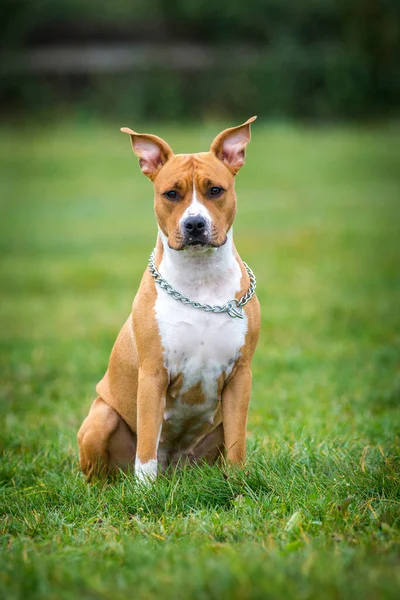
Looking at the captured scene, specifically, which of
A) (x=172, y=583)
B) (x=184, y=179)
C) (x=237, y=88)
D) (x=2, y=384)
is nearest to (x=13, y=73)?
(x=237, y=88)

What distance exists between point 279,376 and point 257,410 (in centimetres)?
107

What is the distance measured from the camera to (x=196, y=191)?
4086mm

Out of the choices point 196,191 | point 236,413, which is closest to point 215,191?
point 196,191

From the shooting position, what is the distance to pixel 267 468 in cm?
414

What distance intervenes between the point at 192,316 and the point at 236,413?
0.56 metres

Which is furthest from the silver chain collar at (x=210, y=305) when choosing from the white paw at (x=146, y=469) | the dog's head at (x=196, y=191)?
the white paw at (x=146, y=469)

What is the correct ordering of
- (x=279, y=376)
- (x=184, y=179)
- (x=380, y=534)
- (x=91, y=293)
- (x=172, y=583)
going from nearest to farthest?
(x=172, y=583) < (x=380, y=534) < (x=184, y=179) < (x=279, y=376) < (x=91, y=293)

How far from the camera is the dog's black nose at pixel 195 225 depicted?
157 inches

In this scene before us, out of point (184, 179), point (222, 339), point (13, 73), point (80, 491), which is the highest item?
point (13, 73)

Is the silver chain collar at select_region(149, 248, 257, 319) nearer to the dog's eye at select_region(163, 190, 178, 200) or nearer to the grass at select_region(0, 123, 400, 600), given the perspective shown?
the dog's eye at select_region(163, 190, 178, 200)

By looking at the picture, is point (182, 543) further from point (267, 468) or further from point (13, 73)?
point (13, 73)

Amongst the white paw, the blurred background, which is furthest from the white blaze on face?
the blurred background

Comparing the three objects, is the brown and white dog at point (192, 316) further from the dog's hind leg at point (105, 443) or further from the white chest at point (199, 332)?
the dog's hind leg at point (105, 443)

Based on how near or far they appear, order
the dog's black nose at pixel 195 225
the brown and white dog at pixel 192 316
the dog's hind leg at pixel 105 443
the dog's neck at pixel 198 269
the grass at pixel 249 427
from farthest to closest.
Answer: the dog's hind leg at pixel 105 443, the dog's neck at pixel 198 269, the brown and white dog at pixel 192 316, the dog's black nose at pixel 195 225, the grass at pixel 249 427
